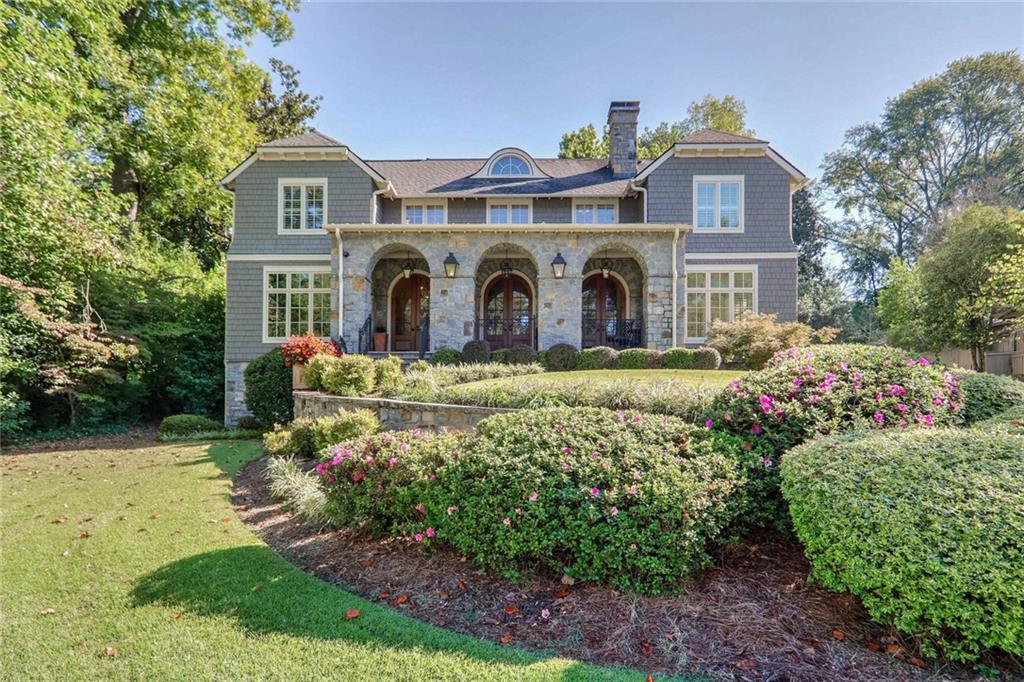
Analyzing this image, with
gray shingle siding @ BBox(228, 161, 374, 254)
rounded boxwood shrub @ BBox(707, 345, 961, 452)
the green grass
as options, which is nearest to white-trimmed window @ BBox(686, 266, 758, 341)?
rounded boxwood shrub @ BBox(707, 345, 961, 452)

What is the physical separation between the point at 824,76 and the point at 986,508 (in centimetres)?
1241

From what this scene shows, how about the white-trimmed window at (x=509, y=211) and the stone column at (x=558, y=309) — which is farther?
the white-trimmed window at (x=509, y=211)

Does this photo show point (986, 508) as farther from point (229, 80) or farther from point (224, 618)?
point (229, 80)

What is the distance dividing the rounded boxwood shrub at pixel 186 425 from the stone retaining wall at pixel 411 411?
500cm

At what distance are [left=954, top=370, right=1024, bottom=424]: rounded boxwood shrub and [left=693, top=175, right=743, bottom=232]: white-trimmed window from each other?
31.4 ft

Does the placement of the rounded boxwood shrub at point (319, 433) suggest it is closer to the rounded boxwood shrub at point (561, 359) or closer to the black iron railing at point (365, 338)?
the black iron railing at point (365, 338)

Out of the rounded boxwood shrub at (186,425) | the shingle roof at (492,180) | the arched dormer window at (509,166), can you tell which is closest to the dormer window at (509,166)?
the arched dormer window at (509,166)

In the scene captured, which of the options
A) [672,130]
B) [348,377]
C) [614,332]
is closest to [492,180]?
[614,332]

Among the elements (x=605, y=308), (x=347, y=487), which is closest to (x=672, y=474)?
(x=347, y=487)

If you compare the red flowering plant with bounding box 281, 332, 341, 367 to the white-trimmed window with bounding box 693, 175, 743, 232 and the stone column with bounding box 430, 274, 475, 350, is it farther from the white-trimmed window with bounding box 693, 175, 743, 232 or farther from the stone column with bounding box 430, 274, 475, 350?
the white-trimmed window with bounding box 693, 175, 743, 232

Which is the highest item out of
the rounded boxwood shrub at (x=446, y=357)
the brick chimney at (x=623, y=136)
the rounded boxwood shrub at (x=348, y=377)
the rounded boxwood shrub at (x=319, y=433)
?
the brick chimney at (x=623, y=136)

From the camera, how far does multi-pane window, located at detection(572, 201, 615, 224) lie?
1461 centimetres

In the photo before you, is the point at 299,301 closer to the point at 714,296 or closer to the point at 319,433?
the point at 319,433

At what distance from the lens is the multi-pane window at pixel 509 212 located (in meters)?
14.7
